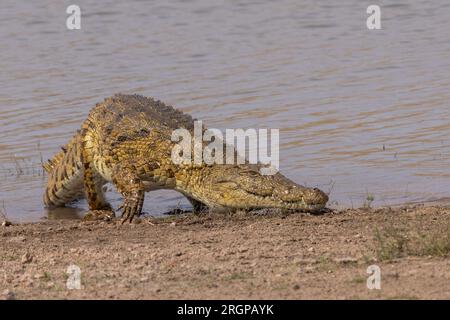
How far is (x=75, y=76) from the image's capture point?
53.6 ft

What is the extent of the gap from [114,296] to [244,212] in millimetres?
3201

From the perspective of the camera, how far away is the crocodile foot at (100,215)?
10383 mm

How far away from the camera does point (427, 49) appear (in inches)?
680

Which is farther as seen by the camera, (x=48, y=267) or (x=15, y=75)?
(x=15, y=75)

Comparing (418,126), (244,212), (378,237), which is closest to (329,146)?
(418,126)

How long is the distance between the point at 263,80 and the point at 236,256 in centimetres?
800

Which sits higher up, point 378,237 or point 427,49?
point 427,49

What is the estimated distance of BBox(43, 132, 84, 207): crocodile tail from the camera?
11.1 m

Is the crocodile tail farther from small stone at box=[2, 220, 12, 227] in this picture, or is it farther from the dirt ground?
small stone at box=[2, 220, 12, 227]

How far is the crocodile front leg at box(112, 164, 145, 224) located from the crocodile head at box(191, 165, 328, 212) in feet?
1.66

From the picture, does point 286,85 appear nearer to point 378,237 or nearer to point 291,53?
point 291,53
